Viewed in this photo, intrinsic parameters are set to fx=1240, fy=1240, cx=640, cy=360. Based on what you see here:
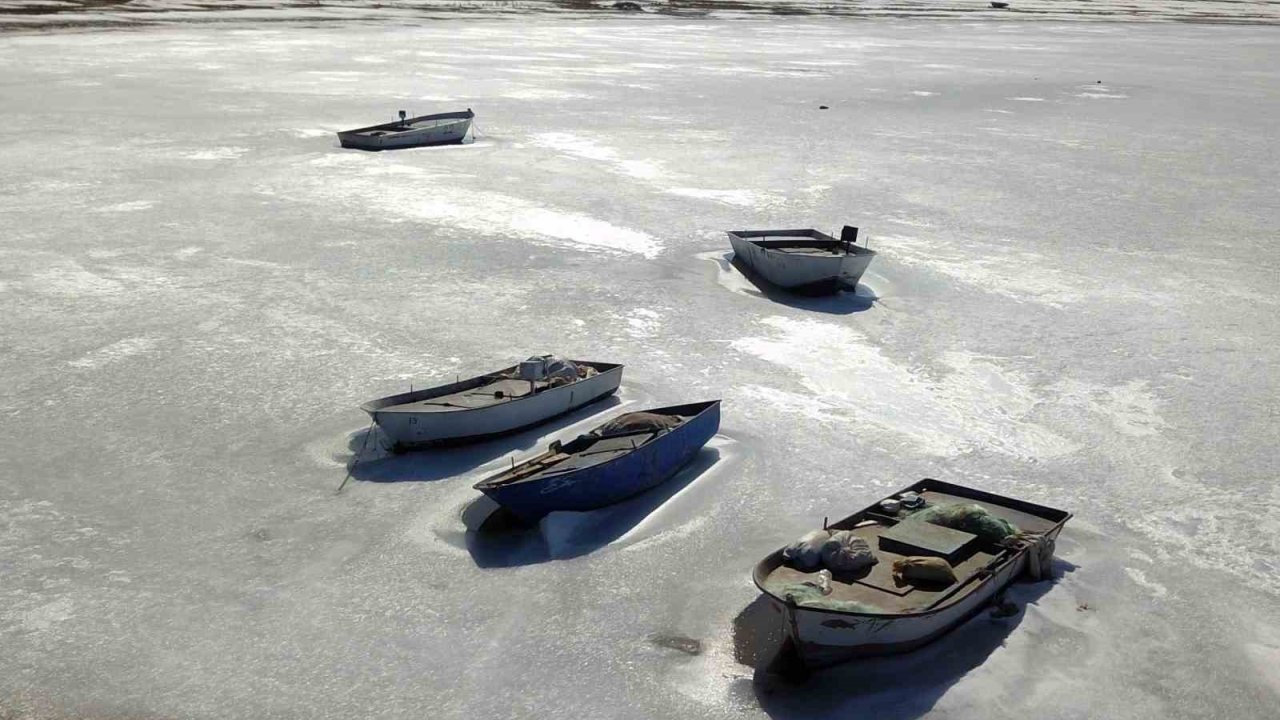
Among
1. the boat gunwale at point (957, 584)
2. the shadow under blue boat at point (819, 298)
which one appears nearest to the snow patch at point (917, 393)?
the shadow under blue boat at point (819, 298)

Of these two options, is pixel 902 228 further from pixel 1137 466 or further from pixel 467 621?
pixel 467 621

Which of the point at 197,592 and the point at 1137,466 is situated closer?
the point at 197,592

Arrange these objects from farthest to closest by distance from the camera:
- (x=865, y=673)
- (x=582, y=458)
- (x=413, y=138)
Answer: (x=413, y=138) < (x=582, y=458) < (x=865, y=673)

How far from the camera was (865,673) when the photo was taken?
29.7ft

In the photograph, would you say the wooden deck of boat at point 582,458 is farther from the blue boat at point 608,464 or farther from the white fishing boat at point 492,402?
the white fishing boat at point 492,402

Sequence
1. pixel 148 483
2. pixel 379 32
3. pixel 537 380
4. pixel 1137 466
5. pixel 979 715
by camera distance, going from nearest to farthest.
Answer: pixel 979 715
pixel 148 483
pixel 1137 466
pixel 537 380
pixel 379 32

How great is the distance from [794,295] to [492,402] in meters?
6.66

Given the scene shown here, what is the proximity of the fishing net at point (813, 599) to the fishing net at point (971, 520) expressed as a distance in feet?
5.27

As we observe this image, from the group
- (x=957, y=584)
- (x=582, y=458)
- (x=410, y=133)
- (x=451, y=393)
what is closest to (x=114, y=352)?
(x=451, y=393)

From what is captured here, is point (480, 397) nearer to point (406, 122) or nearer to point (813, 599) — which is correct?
point (813, 599)

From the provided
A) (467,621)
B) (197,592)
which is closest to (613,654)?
(467,621)

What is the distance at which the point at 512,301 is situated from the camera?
17078 millimetres

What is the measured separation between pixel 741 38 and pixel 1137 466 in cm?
4962

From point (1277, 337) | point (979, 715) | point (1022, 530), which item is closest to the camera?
point (979, 715)
